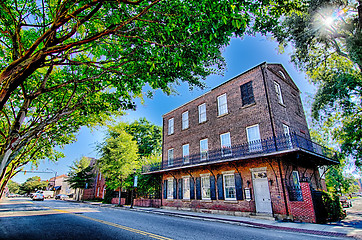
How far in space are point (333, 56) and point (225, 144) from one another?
1516 cm

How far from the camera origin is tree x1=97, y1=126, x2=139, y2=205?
24.8 meters

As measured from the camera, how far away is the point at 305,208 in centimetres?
1075

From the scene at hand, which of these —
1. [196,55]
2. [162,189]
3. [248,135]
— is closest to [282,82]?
[248,135]

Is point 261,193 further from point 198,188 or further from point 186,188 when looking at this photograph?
point 186,188

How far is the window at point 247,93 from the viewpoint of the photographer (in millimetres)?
15906

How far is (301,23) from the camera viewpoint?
1594 centimetres

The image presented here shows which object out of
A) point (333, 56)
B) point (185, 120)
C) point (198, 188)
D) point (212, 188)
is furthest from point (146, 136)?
point (333, 56)

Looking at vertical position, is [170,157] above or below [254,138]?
below

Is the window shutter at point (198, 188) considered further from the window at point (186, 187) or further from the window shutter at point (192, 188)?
the window at point (186, 187)

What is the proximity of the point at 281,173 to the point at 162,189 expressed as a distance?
13412 millimetres

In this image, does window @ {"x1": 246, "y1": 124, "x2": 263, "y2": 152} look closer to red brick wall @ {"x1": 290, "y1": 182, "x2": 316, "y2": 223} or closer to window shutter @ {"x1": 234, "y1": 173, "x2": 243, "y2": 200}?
window shutter @ {"x1": 234, "y1": 173, "x2": 243, "y2": 200}

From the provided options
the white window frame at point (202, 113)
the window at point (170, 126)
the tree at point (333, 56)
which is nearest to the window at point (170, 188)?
the window at point (170, 126)

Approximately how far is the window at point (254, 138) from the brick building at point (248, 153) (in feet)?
0.25

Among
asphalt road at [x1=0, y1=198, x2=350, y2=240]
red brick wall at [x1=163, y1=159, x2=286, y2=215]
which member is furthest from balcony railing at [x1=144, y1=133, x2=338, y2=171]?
asphalt road at [x1=0, y1=198, x2=350, y2=240]
